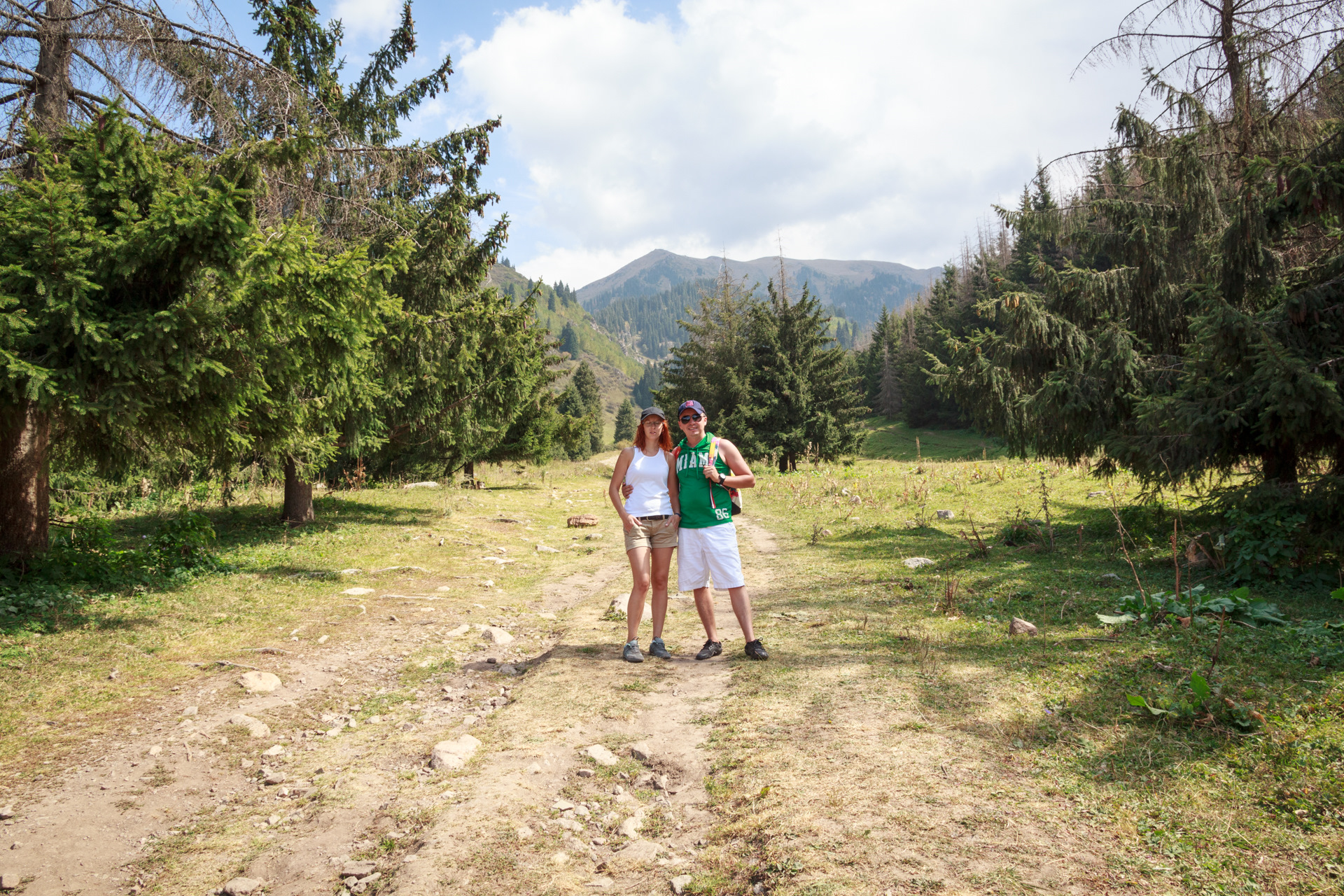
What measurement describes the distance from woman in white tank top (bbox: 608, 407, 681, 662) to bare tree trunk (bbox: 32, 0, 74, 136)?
7.52m

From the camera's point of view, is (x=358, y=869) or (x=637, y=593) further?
(x=637, y=593)

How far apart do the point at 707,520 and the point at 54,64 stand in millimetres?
8977

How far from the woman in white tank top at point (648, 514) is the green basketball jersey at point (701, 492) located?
0.41 ft

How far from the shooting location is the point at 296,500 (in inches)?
498

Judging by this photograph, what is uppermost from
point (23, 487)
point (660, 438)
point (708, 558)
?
point (660, 438)

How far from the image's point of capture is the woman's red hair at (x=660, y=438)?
19.6 feet

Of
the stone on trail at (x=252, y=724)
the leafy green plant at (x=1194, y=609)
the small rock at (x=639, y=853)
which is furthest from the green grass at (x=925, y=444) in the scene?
the small rock at (x=639, y=853)

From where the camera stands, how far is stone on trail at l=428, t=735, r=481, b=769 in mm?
4012

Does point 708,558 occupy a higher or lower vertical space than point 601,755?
higher

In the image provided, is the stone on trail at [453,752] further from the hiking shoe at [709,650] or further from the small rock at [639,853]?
the hiking shoe at [709,650]

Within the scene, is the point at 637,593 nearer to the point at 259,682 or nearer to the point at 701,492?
the point at 701,492

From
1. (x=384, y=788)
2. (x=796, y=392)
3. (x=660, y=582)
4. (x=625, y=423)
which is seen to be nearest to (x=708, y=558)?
(x=660, y=582)

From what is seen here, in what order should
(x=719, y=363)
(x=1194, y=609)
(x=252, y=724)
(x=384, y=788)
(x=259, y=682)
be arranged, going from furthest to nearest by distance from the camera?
(x=719, y=363), (x=1194, y=609), (x=259, y=682), (x=252, y=724), (x=384, y=788)


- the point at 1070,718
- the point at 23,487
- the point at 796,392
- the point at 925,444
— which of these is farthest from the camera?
the point at 925,444
